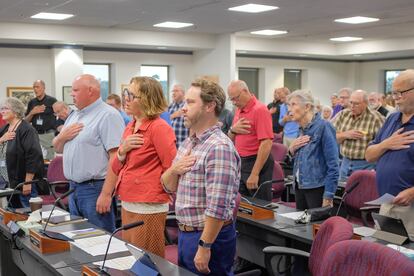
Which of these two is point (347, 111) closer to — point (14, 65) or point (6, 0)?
point (6, 0)

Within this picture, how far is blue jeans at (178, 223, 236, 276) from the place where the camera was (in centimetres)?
232

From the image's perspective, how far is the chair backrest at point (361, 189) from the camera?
4.14m

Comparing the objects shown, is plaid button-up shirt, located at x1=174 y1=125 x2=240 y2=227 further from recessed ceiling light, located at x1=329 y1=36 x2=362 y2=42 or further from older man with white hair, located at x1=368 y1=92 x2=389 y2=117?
recessed ceiling light, located at x1=329 y1=36 x2=362 y2=42

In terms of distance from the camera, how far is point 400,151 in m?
2.98

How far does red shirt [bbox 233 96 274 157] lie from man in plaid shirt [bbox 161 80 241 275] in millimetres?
2099

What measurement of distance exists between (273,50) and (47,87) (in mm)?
5203

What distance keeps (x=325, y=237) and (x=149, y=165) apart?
97 centimetres

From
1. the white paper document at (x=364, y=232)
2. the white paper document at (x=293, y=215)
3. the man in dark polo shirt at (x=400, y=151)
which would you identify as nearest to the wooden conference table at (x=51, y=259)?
the white paper document at (x=364, y=232)

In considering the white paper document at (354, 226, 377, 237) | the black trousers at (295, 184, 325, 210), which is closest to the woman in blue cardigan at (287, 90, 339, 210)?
the black trousers at (295, 184, 325, 210)

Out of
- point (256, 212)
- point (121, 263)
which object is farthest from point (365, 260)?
point (256, 212)

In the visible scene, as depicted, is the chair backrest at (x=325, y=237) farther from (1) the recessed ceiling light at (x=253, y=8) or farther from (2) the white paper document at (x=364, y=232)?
(1) the recessed ceiling light at (x=253, y=8)

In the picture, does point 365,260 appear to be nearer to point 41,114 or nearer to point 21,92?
point 41,114

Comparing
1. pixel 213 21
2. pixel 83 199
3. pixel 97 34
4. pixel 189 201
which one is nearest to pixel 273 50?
pixel 213 21

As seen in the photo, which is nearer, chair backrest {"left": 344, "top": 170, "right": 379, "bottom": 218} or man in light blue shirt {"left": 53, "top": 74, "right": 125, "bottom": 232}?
man in light blue shirt {"left": 53, "top": 74, "right": 125, "bottom": 232}
